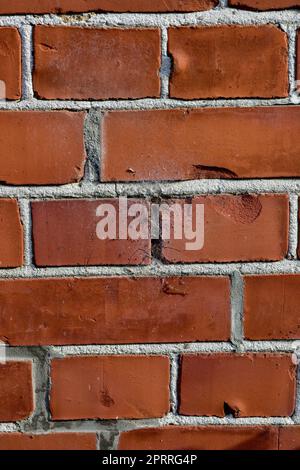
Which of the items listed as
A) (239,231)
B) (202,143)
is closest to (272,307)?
(239,231)

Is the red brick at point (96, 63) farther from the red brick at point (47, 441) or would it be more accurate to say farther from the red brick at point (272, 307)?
the red brick at point (47, 441)

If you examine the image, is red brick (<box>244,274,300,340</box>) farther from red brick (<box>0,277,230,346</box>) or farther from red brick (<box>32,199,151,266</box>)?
red brick (<box>32,199,151,266</box>)

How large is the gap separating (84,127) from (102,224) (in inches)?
4.6

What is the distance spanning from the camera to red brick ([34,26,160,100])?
2.01 ft

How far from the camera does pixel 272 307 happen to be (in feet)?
2.15

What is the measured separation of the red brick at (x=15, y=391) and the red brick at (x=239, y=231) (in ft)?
0.76

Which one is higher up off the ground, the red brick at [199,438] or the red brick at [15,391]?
the red brick at [15,391]

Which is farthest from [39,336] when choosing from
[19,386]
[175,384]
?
[175,384]

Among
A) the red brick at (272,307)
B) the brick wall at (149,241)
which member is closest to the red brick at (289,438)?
the brick wall at (149,241)

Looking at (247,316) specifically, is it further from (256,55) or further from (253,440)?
(256,55)

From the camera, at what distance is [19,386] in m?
0.66

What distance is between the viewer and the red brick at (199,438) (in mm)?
675

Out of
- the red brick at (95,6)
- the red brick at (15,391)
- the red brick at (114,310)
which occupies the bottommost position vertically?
the red brick at (15,391)

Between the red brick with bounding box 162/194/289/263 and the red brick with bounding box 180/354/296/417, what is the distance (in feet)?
0.42
